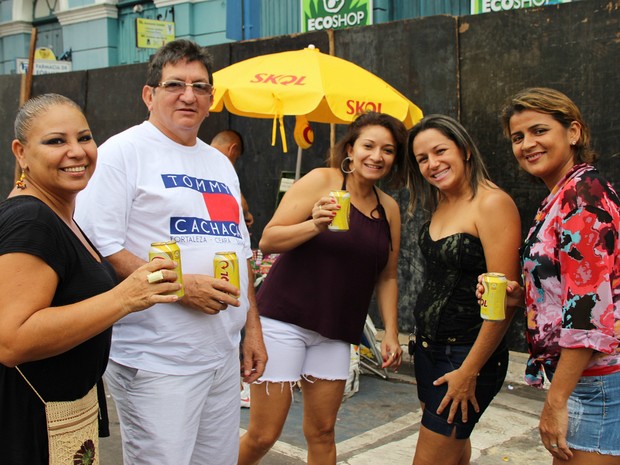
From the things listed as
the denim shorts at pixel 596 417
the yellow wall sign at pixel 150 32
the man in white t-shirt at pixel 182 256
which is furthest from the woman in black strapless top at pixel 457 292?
the yellow wall sign at pixel 150 32

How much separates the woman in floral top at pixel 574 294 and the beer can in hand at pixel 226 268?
108 centimetres

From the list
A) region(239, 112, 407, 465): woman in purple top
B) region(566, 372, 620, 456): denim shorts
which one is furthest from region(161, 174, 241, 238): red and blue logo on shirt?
region(566, 372, 620, 456): denim shorts

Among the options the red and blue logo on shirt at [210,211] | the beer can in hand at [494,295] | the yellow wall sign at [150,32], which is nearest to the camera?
the beer can in hand at [494,295]

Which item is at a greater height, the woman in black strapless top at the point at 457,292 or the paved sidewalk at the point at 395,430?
the woman in black strapless top at the point at 457,292

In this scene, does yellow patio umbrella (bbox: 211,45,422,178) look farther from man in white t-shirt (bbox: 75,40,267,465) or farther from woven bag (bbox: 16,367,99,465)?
woven bag (bbox: 16,367,99,465)

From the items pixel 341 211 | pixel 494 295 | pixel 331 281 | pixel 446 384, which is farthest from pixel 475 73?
pixel 494 295

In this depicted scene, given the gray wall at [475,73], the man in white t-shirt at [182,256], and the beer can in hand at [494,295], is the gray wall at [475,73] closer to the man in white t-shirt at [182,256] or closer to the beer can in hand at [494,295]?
the beer can in hand at [494,295]

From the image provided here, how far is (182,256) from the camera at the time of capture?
2.72 meters

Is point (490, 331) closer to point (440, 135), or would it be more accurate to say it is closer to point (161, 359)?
point (440, 135)

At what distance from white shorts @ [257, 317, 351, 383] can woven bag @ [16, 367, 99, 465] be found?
4.08ft

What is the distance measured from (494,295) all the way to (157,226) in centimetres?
128

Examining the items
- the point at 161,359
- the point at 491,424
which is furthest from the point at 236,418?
the point at 491,424

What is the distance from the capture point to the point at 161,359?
268 centimetres

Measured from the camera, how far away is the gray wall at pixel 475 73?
5645 mm
